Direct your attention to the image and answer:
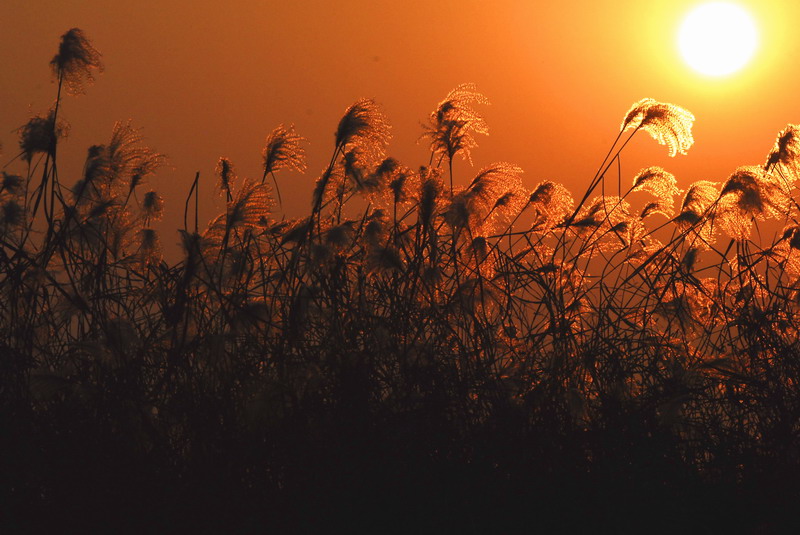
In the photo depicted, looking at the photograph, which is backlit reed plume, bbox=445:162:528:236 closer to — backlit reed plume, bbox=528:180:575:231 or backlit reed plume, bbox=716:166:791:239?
backlit reed plume, bbox=528:180:575:231

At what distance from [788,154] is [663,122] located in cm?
66

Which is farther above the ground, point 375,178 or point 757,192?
point 375,178

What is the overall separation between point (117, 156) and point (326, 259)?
4.23ft

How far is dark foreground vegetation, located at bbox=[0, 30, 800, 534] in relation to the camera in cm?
271

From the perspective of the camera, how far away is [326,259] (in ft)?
11.4

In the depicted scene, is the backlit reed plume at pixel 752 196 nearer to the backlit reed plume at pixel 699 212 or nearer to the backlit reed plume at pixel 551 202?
the backlit reed plume at pixel 699 212

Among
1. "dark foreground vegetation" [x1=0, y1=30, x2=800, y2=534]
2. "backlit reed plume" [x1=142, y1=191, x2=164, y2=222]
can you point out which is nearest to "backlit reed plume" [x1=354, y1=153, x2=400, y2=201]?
"dark foreground vegetation" [x1=0, y1=30, x2=800, y2=534]

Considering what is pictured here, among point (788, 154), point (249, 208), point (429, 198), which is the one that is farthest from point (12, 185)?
point (788, 154)

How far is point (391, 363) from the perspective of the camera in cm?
326

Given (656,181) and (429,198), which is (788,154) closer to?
(656,181)

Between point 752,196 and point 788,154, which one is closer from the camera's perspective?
point 752,196

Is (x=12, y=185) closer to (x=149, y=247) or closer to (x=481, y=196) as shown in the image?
(x=149, y=247)

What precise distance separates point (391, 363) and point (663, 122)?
173 centimetres

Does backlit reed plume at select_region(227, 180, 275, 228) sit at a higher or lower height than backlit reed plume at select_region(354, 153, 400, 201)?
lower
